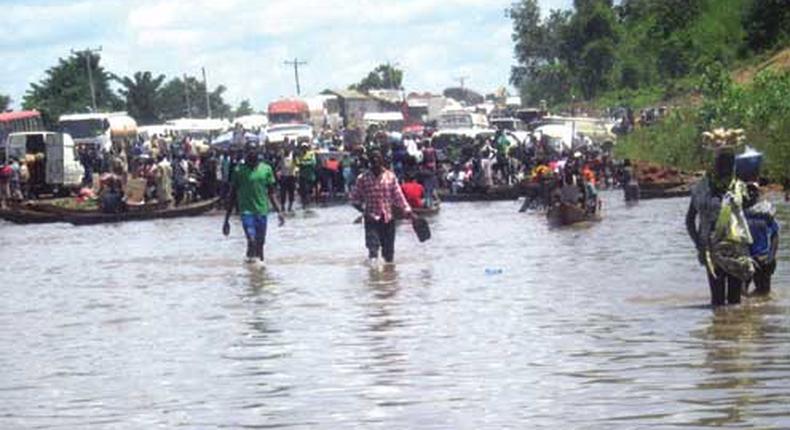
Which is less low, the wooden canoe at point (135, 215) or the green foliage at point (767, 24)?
the green foliage at point (767, 24)

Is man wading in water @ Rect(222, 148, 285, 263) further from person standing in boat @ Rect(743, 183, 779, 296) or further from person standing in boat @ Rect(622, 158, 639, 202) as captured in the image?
person standing in boat @ Rect(622, 158, 639, 202)

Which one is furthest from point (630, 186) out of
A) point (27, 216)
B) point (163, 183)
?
point (27, 216)

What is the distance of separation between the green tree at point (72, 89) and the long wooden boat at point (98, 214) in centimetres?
6300

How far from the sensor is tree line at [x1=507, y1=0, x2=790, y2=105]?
73.8 metres

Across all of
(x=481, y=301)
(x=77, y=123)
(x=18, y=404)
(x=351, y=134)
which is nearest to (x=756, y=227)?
(x=481, y=301)

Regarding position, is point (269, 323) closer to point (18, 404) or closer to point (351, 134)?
point (18, 404)

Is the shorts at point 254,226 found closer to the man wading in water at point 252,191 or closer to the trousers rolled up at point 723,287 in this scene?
the man wading in water at point 252,191

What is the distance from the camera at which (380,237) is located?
21.8 metres

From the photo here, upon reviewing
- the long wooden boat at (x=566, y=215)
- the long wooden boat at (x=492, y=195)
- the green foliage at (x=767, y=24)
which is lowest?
the long wooden boat at (x=492, y=195)

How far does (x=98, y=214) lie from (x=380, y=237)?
718 inches

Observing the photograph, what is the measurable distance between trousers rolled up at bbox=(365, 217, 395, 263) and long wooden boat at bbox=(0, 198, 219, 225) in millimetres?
17688

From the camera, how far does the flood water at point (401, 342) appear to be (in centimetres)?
1042

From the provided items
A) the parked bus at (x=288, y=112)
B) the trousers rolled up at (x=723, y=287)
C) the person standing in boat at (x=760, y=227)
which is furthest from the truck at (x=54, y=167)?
the parked bus at (x=288, y=112)

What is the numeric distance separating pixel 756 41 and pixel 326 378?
204 feet
